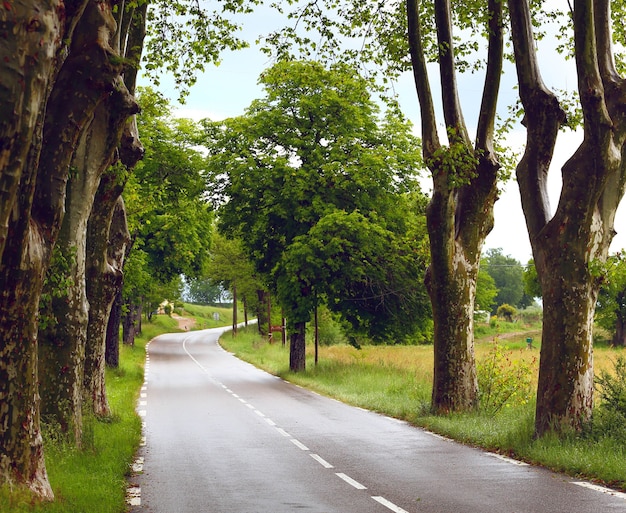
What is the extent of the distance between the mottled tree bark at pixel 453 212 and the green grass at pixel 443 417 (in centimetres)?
100

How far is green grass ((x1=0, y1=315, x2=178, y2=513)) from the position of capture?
739 centimetres

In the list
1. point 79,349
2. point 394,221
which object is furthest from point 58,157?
point 394,221

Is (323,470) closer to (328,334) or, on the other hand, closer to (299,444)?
(299,444)

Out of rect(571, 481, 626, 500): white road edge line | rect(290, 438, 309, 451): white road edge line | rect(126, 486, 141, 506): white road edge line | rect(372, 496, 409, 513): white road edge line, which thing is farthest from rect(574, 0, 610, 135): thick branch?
rect(126, 486, 141, 506): white road edge line

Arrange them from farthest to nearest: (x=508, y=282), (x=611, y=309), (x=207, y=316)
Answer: (x=508, y=282) → (x=207, y=316) → (x=611, y=309)

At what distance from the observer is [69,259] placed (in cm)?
998

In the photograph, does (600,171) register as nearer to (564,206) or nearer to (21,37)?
(564,206)

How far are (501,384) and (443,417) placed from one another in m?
2.13

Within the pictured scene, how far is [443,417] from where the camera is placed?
1641 cm

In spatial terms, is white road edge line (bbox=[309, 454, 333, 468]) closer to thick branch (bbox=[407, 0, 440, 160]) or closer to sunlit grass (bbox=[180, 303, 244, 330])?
thick branch (bbox=[407, 0, 440, 160])

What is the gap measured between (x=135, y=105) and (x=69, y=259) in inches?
83.4

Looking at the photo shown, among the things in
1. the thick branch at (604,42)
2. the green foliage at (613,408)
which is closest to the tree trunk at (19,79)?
the green foliage at (613,408)

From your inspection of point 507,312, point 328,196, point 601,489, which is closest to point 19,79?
point 601,489

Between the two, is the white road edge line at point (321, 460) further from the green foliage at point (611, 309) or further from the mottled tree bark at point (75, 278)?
the green foliage at point (611, 309)
